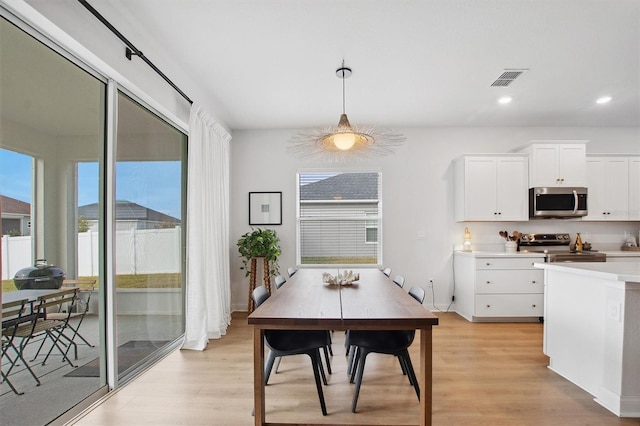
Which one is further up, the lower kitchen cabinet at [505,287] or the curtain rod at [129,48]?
the curtain rod at [129,48]

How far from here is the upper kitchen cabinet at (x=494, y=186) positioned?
468 centimetres

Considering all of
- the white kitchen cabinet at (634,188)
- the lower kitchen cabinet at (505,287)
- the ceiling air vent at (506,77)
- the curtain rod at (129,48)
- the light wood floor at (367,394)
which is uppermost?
the ceiling air vent at (506,77)

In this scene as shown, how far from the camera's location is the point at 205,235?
146 inches

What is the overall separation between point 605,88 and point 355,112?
2.73m

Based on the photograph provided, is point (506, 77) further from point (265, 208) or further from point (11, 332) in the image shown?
point (11, 332)

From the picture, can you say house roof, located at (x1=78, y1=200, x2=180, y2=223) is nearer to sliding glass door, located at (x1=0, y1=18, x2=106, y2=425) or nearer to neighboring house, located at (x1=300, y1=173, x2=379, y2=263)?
sliding glass door, located at (x1=0, y1=18, x2=106, y2=425)

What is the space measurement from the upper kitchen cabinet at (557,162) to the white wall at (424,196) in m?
0.47

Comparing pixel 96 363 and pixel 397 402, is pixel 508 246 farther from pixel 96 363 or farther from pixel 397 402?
pixel 96 363

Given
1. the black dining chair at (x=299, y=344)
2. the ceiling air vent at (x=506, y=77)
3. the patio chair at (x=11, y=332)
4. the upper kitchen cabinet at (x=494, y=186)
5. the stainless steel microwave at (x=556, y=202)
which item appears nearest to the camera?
the patio chair at (x=11, y=332)

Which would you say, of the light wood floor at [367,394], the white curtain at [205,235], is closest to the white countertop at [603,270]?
the light wood floor at [367,394]

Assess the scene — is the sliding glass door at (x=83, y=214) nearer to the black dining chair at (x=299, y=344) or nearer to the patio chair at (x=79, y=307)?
the patio chair at (x=79, y=307)

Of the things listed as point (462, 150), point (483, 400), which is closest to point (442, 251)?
point (462, 150)

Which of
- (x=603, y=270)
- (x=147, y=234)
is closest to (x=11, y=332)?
(x=147, y=234)

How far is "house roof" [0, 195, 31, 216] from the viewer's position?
1738 millimetres
